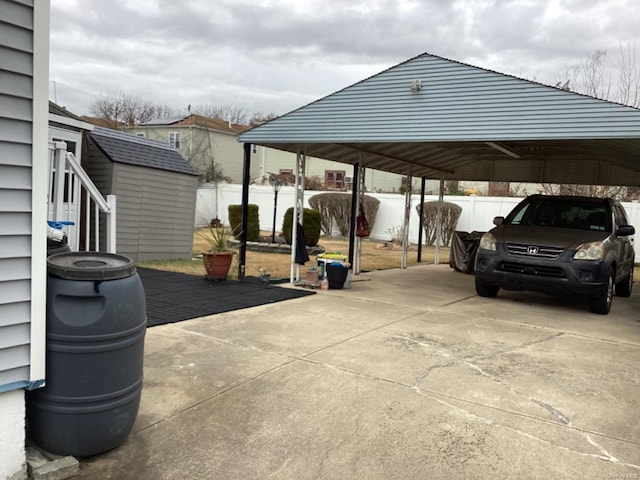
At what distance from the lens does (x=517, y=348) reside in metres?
5.20

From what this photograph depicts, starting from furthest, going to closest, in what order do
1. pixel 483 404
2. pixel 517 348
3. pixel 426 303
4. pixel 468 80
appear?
pixel 426 303 < pixel 468 80 < pixel 517 348 < pixel 483 404

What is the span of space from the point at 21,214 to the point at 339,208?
61.6ft

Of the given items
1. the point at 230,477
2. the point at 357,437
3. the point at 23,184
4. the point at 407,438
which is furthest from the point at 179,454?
the point at 23,184

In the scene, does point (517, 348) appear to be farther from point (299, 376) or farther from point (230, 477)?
point (230, 477)

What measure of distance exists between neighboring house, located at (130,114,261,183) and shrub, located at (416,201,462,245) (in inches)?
577

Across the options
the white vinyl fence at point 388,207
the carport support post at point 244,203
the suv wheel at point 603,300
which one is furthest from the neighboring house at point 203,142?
the suv wheel at point 603,300

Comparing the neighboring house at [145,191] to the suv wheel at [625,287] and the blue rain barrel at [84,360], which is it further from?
the suv wheel at [625,287]

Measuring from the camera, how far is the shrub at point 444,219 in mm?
19000

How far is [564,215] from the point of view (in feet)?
26.4

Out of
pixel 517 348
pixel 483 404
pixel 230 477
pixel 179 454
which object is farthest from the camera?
pixel 517 348

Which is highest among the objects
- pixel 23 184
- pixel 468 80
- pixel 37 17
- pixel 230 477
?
pixel 468 80

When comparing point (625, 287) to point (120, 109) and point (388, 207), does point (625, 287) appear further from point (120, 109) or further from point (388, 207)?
point (120, 109)

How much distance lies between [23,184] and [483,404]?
10.7 ft

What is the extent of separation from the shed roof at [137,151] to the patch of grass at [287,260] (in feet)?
7.34
